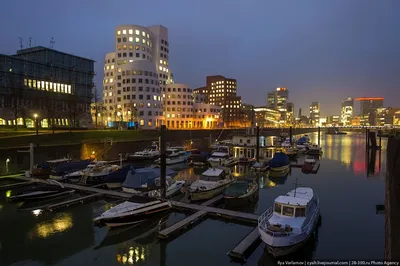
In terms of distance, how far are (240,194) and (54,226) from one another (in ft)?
59.3

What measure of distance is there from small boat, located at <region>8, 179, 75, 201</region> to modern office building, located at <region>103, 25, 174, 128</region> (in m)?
95.2

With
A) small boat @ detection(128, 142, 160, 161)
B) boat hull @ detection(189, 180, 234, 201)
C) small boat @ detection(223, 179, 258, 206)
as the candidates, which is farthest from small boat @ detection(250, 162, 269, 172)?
small boat @ detection(128, 142, 160, 161)

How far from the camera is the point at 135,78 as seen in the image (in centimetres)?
13888

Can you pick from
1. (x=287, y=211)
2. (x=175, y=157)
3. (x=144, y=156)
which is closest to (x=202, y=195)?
(x=287, y=211)

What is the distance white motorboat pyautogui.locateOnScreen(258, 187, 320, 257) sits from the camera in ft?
58.3

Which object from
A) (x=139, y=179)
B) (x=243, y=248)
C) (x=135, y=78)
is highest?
(x=135, y=78)

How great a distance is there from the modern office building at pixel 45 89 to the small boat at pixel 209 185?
6493cm

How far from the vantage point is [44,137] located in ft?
236

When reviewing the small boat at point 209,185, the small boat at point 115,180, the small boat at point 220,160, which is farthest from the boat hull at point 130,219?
the small boat at point 220,160

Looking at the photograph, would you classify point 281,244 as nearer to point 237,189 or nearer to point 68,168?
point 237,189

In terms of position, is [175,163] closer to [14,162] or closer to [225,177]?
[225,177]

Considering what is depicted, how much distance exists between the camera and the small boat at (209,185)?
30.8 meters

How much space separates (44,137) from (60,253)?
61308 mm

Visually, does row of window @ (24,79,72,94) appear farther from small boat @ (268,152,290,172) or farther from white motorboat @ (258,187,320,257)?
white motorboat @ (258,187,320,257)
